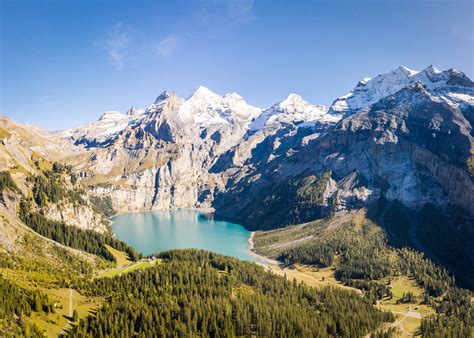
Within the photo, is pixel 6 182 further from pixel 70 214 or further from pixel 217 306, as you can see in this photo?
pixel 217 306

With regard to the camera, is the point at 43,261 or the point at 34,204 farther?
the point at 34,204

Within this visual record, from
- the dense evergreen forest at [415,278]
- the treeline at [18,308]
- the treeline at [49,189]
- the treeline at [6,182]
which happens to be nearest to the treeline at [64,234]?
the treeline at [6,182]

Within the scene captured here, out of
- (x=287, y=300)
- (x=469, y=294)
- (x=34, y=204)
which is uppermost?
(x=34, y=204)

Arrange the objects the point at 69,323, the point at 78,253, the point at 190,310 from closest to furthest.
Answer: the point at 69,323
the point at 190,310
the point at 78,253

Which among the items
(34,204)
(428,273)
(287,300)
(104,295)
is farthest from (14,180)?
(428,273)

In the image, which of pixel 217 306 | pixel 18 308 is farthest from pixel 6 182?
pixel 217 306

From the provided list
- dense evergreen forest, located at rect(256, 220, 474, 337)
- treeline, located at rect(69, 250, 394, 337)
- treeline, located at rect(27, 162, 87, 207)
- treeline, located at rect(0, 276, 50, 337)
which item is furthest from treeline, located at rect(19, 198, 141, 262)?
dense evergreen forest, located at rect(256, 220, 474, 337)

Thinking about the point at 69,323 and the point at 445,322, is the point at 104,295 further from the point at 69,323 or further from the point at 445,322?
the point at 445,322

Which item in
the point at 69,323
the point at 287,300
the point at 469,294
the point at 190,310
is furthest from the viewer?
the point at 469,294

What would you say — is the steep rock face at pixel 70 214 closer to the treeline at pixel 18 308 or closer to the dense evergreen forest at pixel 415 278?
the treeline at pixel 18 308
